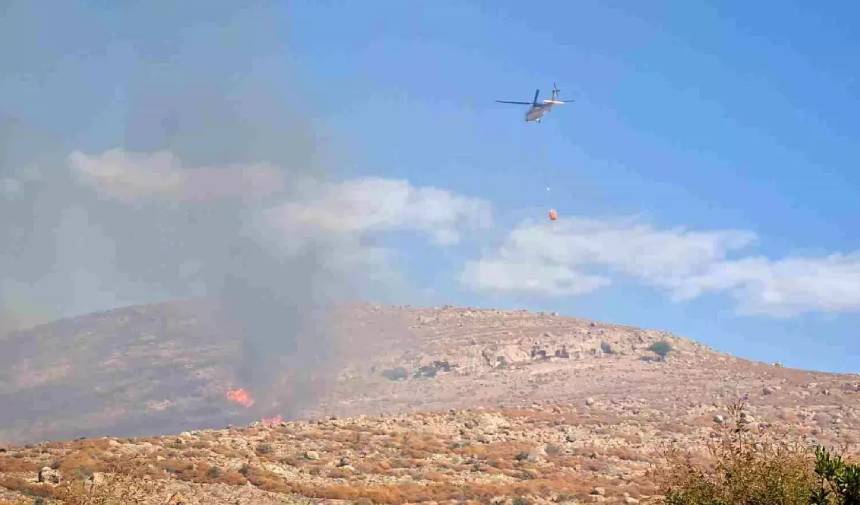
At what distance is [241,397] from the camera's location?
435 feet

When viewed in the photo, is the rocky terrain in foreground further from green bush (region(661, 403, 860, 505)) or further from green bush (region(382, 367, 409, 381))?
green bush (region(661, 403, 860, 505))

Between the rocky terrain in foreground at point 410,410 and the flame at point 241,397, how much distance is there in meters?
1.78

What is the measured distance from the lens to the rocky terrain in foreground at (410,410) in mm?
48969

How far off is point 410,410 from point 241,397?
48480 millimetres

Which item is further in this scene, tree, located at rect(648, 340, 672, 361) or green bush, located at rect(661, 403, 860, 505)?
tree, located at rect(648, 340, 672, 361)

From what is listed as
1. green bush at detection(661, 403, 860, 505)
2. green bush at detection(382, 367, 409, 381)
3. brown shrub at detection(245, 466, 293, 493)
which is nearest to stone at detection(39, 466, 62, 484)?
brown shrub at detection(245, 466, 293, 493)

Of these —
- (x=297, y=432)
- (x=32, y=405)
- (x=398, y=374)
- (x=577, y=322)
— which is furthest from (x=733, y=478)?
(x=32, y=405)

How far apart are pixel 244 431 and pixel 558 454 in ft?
81.4

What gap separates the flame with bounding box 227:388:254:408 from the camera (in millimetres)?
129663

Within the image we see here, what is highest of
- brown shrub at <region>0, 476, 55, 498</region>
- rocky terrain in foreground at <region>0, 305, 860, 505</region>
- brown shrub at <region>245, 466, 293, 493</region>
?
rocky terrain in foreground at <region>0, 305, 860, 505</region>

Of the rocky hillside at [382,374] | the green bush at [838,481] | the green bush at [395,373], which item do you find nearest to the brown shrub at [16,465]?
the green bush at [838,481]

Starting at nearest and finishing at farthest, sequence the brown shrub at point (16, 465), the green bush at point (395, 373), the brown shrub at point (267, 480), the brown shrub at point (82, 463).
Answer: the brown shrub at point (82, 463) < the brown shrub at point (16, 465) < the brown shrub at point (267, 480) < the green bush at point (395, 373)

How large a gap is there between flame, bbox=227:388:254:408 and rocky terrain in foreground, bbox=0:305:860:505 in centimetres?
178

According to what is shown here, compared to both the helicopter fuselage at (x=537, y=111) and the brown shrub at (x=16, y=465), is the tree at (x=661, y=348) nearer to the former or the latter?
the helicopter fuselage at (x=537, y=111)
